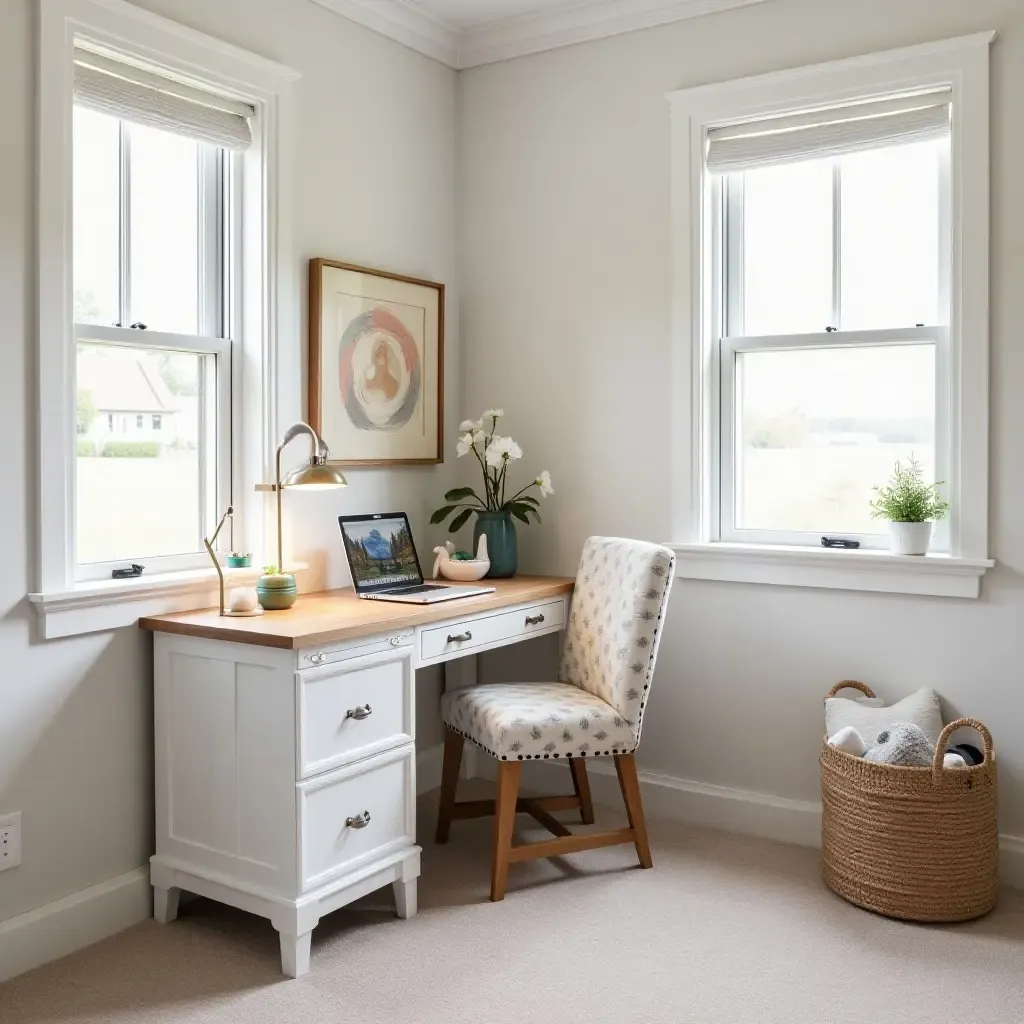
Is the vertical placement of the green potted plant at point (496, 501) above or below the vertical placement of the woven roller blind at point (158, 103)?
below

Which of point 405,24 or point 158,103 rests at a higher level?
point 405,24

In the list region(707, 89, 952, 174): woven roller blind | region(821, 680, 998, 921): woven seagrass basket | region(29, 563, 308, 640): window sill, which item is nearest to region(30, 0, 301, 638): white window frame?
region(29, 563, 308, 640): window sill

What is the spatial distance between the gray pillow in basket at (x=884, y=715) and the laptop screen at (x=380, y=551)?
4.33 feet

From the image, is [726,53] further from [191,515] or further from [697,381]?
[191,515]

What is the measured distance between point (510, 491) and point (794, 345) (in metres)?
1.12

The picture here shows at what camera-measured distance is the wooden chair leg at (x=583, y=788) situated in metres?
3.44

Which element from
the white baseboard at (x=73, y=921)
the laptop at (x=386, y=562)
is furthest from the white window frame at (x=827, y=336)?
the white baseboard at (x=73, y=921)

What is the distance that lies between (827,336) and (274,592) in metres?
1.81

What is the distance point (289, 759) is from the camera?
8.14 ft

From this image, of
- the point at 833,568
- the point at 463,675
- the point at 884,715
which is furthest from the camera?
the point at 463,675

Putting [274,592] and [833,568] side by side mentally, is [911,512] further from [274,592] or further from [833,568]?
[274,592]

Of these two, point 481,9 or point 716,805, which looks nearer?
point 716,805

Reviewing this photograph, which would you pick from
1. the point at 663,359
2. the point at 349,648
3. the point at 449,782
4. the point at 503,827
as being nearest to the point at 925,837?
the point at 503,827

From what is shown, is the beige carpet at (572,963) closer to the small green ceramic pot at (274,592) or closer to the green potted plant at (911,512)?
the small green ceramic pot at (274,592)
